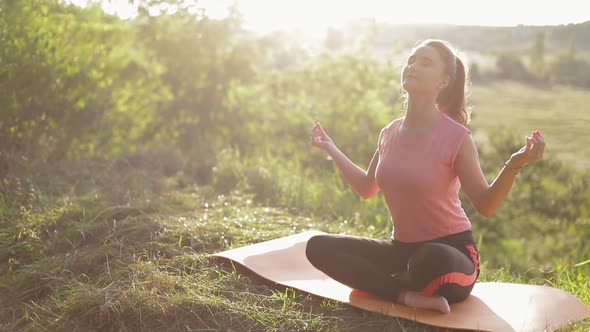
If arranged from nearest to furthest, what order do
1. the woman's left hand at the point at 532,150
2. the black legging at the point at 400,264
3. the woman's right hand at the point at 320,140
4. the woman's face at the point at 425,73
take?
the woman's left hand at the point at 532,150
the black legging at the point at 400,264
the woman's face at the point at 425,73
the woman's right hand at the point at 320,140

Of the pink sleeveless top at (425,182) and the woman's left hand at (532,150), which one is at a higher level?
the woman's left hand at (532,150)

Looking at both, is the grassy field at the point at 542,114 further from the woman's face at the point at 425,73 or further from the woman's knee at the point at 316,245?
the woman's knee at the point at 316,245

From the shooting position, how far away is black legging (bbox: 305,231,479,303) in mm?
3061

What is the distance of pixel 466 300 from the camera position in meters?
3.36

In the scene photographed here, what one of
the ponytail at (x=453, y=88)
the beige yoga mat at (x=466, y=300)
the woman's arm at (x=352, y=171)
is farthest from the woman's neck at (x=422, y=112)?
the beige yoga mat at (x=466, y=300)

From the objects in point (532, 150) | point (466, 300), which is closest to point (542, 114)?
point (466, 300)

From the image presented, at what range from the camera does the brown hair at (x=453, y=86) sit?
3.27 m

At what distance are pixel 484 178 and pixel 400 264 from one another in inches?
25.6

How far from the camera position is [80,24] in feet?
21.3

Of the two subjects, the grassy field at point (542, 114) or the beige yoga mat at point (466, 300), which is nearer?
the beige yoga mat at point (466, 300)

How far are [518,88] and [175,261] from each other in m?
6.33

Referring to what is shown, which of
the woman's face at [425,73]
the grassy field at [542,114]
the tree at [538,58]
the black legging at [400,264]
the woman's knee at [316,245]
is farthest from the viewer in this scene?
the tree at [538,58]

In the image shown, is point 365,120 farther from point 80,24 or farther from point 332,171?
point 80,24

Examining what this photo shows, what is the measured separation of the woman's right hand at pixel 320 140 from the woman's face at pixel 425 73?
545 mm
